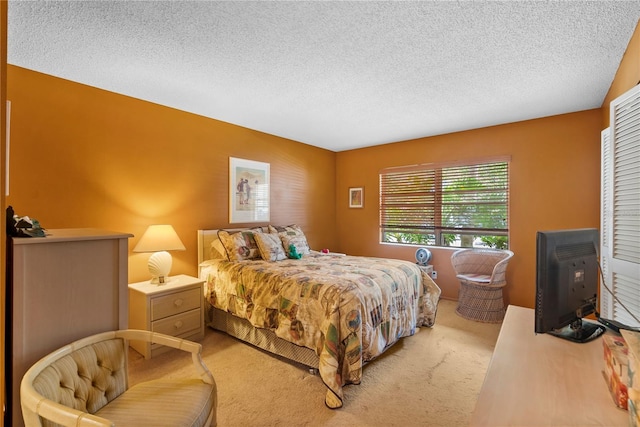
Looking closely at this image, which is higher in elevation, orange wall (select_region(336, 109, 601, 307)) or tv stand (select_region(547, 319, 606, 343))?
orange wall (select_region(336, 109, 601, 307))

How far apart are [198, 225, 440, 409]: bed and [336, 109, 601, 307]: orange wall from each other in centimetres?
153

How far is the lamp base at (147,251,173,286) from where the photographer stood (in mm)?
2879

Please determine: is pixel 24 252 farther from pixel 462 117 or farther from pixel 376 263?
pixel 462 117

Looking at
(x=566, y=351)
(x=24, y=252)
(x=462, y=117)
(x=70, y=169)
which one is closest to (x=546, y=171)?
(x=462, y=117)

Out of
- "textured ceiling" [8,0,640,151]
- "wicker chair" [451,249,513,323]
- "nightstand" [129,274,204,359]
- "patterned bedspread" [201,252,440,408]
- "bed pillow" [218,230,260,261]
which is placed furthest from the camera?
"wicker chair" [451,249,513,323]

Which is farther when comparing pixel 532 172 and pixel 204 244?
pixel 532 172

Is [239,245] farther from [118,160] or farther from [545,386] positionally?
[545,386]

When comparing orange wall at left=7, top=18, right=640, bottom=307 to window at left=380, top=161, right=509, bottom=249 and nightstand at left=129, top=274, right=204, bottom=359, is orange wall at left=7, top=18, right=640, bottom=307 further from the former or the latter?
nightstand at left=129, top=274, right=204, bottom=359

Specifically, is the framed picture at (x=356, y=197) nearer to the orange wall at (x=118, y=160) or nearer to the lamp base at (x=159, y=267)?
the orange wall at (x=118, y=160)

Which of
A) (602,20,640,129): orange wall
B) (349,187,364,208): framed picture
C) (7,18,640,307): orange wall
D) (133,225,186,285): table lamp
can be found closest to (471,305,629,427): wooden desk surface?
(602,20,640,129): orange wall

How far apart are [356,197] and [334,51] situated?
3489 millimetres

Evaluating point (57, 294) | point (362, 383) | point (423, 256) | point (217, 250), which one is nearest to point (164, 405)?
point (57, 294)

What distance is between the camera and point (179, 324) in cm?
281

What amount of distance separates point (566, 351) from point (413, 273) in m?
1.87
